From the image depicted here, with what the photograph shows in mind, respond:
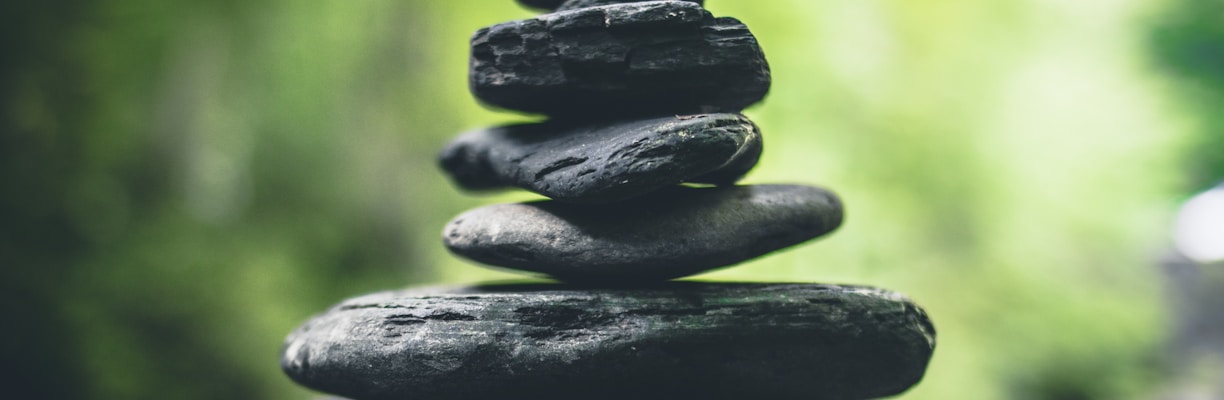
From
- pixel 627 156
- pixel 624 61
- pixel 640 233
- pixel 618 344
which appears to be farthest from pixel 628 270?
pixel 624 61

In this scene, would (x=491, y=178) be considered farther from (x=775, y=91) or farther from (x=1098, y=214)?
(x=1098, y=214)

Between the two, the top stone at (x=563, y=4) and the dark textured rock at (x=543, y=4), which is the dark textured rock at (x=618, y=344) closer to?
the top stone at (x=563, y=4)

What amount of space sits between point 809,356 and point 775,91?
416 centimetres

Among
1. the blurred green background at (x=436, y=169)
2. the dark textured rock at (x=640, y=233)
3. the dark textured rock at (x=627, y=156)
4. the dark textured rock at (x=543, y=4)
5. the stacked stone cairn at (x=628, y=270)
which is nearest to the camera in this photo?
the dark textured rock at (x=627, y=156)

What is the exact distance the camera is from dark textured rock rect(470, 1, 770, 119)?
7.32 feet

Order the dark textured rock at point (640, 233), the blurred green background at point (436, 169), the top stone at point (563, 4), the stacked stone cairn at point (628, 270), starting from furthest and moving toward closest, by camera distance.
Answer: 1. the blurred green background at point (436, 169)
2. the top stone at point (563, 4)
3. the dark textured rock at point (640, 233)
4. the stacked stone cairn at point (628, 270)

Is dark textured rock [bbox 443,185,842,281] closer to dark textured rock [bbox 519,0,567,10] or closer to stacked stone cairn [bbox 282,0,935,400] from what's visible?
stacked stone cairn [bbox 282,0,935,400]

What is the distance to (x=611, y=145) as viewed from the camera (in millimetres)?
2137

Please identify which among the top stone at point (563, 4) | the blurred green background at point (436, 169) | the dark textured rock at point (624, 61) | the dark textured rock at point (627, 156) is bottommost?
the blurred green background at point (436, 169)

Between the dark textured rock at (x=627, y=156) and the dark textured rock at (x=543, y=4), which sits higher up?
the dark textured rock at (x=543, y=4)

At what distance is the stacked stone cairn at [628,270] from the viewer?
2160 mm

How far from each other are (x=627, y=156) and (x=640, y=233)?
0.30 meters

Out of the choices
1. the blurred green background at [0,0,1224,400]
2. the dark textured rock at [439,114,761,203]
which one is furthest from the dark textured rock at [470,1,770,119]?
the blurred green background at [0,0,1224,400]

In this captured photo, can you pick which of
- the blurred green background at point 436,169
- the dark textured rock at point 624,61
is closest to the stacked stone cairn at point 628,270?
the dark textured rock at point 624,61
